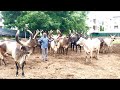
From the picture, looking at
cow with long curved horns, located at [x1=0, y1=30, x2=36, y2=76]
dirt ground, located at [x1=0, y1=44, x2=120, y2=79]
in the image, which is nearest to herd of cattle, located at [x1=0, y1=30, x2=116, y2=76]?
cow with long curved horns, located at [x1=0, y1=30, x2=36, y2=76]

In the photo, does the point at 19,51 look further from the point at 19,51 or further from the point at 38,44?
the point at 38,44

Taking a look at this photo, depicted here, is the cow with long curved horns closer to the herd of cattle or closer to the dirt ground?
the herd of cattle

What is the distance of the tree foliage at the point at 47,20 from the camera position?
1333 cm

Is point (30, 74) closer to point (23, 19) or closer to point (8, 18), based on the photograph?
point (23, 19)

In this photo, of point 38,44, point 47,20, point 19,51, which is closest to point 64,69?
point 38,44

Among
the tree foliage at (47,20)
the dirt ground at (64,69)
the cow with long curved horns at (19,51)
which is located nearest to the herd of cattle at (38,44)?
the cow with long curved horns at (19,51)

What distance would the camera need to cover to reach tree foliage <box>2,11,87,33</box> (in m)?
13.3

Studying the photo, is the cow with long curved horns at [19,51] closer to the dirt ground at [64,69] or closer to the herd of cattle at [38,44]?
the herd of cattle at [38,44]

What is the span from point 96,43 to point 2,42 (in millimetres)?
3832

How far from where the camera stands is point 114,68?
29.1ft
